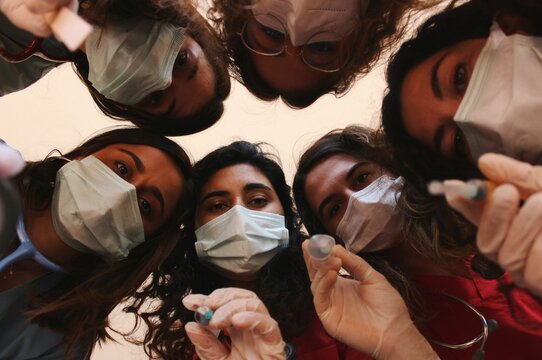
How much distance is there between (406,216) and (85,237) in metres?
0.98

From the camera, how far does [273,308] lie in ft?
5.24

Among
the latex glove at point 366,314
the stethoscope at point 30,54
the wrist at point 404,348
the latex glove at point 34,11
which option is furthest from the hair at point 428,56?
the stethoscope at point 30,54

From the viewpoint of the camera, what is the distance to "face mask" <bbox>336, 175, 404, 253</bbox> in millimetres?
1511

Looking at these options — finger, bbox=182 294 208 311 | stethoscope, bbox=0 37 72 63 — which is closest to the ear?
finger, bbox=182 294 208 311

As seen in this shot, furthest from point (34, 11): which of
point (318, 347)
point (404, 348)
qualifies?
point (318, 347)

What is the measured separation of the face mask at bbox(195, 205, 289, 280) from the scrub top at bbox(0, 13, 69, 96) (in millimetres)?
769

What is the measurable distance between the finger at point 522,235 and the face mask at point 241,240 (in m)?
0.79

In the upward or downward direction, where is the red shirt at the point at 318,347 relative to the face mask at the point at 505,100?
downward

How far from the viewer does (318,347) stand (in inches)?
63.9

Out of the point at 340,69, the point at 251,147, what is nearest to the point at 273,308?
the point at 251,147

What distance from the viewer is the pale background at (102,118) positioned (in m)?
2.22

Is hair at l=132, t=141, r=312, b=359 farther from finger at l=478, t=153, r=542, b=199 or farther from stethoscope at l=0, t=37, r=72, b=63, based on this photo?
finger at l=478, t=153, r=542, b=199

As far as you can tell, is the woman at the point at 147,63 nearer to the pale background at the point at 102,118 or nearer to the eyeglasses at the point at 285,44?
the eyeglasses at the point at 285,44

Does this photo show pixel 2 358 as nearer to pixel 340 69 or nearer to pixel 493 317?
pixel 340 69
